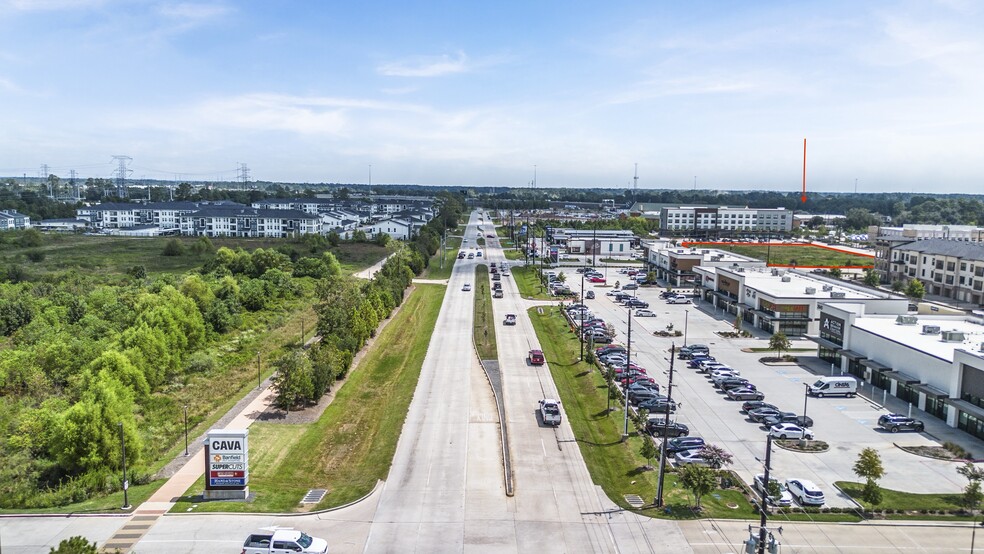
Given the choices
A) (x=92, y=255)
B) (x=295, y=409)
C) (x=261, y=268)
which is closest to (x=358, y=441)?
(x=295, y=409)

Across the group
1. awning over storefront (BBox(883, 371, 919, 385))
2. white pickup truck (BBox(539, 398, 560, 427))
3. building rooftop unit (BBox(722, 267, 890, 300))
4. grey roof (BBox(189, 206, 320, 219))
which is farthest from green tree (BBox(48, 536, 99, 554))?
grey roof (BBox(189, 206, 320, 219))

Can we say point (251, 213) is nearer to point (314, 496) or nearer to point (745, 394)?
→ point (745, 394)

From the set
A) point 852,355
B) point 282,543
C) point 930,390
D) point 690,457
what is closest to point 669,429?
point 690,457

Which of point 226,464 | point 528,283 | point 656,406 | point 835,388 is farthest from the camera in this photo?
point 528,283

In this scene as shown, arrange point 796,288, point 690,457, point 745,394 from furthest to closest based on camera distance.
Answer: point 796,288 < point 745,394 < point 690,457

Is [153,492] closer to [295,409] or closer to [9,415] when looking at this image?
[295,409]

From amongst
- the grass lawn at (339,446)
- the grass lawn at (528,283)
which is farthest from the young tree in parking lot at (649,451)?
the grass lawn at (528,283)
